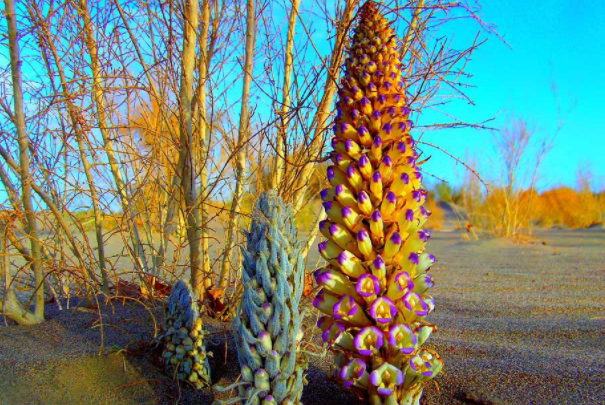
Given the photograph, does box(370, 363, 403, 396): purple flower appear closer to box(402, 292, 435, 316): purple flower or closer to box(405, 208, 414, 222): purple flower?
box(402, 292, 435, 316): purple flower

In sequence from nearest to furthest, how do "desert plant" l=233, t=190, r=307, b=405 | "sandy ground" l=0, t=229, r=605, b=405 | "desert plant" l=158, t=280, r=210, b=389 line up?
"desert plant" l=233, t=190, r=307, b=405, "sandy ground" l=0, t=229, r=605, b=405, "desert plant" l=158, t=280, r=210, b=389

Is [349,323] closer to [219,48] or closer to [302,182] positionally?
[302,182]

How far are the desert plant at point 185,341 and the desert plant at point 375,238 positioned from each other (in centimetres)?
65

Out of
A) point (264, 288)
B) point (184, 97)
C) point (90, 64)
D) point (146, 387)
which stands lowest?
point (146, 387)

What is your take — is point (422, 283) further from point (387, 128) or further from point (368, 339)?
point (387, 128)

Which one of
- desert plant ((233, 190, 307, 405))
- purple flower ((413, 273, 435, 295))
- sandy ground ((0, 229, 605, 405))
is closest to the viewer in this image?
desert plant ((233, 190, 307, 405))

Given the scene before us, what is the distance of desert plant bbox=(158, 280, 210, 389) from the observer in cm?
190

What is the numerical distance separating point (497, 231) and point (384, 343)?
45.4 ft

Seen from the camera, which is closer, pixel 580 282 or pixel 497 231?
pixel 580 282

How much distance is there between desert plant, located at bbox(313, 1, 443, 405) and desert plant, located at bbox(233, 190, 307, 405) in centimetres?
13

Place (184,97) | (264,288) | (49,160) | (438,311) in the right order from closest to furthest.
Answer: (264,288) → (184,97) → (49,160) → (438,311)

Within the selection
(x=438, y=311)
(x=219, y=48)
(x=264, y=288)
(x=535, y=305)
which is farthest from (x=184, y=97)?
(x=535, y=305)

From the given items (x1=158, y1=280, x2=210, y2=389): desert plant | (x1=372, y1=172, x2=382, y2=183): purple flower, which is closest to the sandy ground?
(x1=158, y1=280, x2=210, y2=389): desert plant

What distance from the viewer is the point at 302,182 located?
240 centimetres
